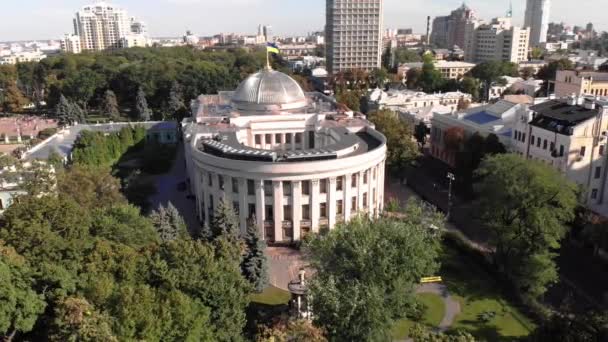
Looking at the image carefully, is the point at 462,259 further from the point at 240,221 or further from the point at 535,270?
the point at 240,221

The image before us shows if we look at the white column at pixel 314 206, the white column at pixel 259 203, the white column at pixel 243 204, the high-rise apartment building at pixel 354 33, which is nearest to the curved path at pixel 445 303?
the white column at pixel 314 206

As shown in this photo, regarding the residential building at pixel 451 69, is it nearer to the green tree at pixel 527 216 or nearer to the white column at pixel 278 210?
the white column at pixel 278 210

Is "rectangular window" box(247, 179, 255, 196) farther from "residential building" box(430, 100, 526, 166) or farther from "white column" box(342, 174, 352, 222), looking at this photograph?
"residential building" box(430, 100, 526, 166)

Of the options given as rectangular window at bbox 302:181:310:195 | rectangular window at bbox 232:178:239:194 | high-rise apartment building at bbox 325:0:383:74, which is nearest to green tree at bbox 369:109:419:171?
rectangular window at bbox 302:181:310:195

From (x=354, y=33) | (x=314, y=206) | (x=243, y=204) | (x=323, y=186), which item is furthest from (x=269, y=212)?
(x=354, y=33)

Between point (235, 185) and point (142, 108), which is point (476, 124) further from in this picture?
point (142, 108)

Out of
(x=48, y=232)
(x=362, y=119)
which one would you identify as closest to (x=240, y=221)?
(x=48, y=232)
